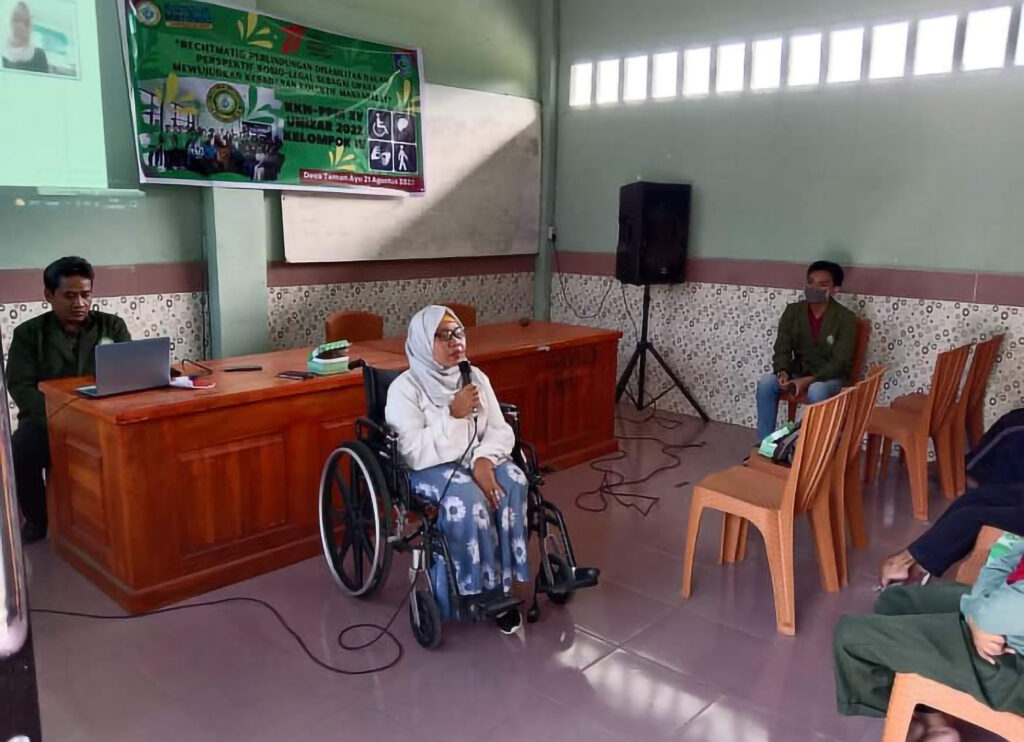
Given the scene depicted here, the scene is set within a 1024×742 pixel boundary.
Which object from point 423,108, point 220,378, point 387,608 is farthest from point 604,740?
point 423,108

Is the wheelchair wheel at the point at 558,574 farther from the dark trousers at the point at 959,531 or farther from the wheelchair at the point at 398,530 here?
the dark trousers at the point at 959,531

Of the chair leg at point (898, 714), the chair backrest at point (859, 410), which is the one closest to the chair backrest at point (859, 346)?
the chair backrest at point (859, 410)

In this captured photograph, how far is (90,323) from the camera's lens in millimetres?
3414

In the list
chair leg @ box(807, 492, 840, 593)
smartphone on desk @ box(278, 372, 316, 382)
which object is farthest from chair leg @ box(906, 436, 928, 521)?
smartphone on desk @ box(278, 372, 316, 382)

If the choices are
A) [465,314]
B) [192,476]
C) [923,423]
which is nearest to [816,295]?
[923,423]

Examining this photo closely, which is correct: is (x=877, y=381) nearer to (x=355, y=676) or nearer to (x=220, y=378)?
(x=355, y=676)

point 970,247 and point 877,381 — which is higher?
point 970,247

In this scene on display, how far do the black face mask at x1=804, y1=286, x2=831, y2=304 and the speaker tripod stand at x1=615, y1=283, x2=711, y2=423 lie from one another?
3.87 feet

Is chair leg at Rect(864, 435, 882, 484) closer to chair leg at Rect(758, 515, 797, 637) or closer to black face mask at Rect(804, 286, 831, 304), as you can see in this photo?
black face mask at Rect(804, 286, 831, 304)

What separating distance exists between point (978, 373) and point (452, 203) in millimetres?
3514

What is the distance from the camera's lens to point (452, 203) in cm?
564

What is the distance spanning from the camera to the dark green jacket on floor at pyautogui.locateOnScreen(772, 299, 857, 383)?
176 inches

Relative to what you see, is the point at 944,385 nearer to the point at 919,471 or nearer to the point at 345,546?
the point at 919,471

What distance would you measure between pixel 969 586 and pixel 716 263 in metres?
3.64
